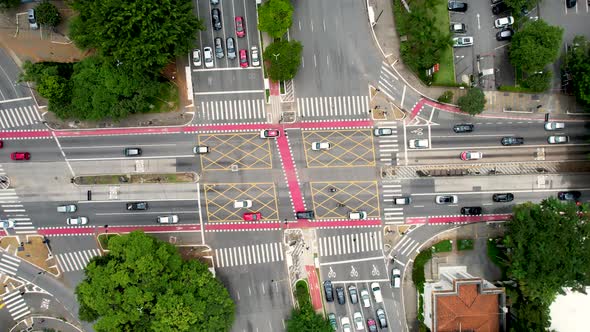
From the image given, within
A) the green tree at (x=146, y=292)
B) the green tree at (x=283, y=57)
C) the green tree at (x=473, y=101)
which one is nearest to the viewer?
the green tree at (x=146, y=292)

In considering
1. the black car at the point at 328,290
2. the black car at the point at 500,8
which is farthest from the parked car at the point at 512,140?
the black car at the point at 328,290

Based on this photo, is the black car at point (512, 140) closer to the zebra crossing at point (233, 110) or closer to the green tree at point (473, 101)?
the green tree at point (473, 101)

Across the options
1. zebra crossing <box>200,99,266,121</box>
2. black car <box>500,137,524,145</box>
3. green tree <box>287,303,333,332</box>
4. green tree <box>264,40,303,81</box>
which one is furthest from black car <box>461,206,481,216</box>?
zebra crossing <box>200,99,266,121</box>

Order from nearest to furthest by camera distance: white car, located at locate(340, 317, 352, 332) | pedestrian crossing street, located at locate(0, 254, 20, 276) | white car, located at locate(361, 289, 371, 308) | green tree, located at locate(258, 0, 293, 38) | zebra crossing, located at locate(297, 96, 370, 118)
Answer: green tree, located at locate(258, 0, 293, 38) < white car, located at locate(361, 289, 371, 308) < zebra crossing, located at locate(297, 96, 370, 118) < white car, located at locate(340, 317, 352, 332) < pedestrian crossing street, located at locate(0, 254, 20, 276)

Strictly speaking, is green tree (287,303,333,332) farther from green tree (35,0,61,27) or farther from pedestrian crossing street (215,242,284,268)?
green tree (35,0,61,27)

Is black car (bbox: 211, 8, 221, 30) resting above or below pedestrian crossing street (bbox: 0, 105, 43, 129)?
above

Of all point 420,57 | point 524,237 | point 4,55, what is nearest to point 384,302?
point 524,237
